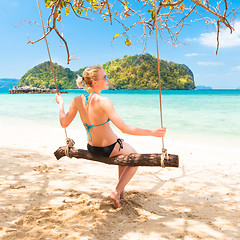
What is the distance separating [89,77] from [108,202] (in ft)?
4.37

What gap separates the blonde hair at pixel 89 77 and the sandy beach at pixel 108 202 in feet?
3.91

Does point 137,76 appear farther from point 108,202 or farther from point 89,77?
point 89,77

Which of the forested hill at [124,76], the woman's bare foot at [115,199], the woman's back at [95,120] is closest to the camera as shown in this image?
the woman's back at [95,120]

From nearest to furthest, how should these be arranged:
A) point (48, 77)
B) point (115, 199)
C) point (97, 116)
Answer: point (97, 116) < point (115, 199) < point (48, 77)

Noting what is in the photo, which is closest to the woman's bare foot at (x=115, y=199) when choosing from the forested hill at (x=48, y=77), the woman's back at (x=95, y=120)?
the woman's back at (x=95, y=120)

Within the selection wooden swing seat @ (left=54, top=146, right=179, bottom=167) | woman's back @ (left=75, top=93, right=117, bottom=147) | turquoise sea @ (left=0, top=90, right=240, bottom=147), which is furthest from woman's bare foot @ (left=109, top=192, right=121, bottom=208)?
turquoise sea @ (left=0, top=90, right=240, bottom=147)

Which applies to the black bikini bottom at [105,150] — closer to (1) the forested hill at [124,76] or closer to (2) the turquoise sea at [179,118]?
(2) the turquoise sea at [179,118]

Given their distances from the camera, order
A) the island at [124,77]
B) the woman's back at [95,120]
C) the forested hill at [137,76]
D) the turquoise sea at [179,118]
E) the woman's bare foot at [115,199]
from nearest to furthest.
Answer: the woman's back at [95,120] → the woman's bare foot at [115,199] → the turquoise sea at [179,118] → the island at [124,77] → the forested hill at [137,76]

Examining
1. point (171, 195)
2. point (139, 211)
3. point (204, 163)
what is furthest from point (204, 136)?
point (139, 211)

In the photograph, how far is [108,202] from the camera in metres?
2.65

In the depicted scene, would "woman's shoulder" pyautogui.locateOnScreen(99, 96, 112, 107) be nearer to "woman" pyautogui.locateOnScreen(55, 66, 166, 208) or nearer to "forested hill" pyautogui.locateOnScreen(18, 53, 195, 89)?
"woman" pyautogui.locateOnScreen(55, 66, 166, 208)

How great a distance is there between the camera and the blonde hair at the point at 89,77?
2.23 m

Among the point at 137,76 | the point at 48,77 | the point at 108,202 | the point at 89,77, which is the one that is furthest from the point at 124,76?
the point at 89,77

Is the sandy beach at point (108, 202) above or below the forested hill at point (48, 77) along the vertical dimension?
below
